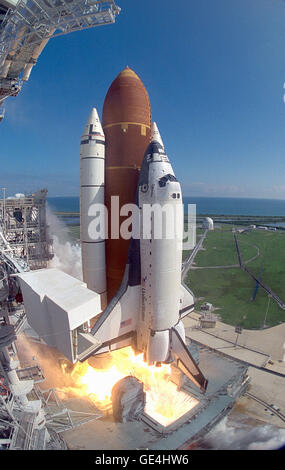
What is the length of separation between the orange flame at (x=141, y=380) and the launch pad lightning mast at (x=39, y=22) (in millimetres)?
16863

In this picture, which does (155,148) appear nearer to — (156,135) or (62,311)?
(156,135)

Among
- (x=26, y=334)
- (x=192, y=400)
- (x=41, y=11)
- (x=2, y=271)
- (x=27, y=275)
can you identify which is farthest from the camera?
(x=26, y=334)

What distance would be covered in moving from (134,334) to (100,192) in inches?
353

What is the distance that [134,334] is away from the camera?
54.1ft

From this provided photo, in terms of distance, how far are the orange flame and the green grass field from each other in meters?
13.9

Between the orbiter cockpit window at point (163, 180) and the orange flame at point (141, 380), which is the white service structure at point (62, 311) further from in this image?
the orange flame at point (141, 380)

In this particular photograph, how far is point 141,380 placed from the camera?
1625cm

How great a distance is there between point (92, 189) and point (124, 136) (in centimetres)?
390

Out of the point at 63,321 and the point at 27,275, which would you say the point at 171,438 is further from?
the point at 27,275

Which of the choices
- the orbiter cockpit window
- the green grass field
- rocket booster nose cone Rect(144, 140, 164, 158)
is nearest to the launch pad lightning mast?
rocket booster nose cone Rect(144, 140, 164, 158)

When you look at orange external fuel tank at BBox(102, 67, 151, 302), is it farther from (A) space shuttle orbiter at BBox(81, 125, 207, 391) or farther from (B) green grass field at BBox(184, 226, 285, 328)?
(B) green grass field at BBox(184, 226, 285, 328)

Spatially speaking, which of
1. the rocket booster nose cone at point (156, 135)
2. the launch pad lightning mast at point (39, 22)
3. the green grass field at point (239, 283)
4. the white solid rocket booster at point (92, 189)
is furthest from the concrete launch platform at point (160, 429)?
the launch pad lightning mast at point (39, 22)

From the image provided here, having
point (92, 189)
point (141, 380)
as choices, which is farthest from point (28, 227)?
point (141, 380)

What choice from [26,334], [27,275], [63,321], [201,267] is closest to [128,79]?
[27,275]
